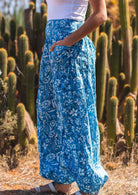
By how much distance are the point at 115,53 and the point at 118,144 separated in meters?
Answer: 1.27

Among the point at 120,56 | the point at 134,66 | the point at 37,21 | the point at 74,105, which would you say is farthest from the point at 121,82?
the point at 74,105

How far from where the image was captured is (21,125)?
398 centimetres

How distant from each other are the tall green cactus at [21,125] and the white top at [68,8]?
1.51 meters

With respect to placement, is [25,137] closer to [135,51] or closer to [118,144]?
[118,144]

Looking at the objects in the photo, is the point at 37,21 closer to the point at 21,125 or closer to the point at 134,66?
the point at 134,66

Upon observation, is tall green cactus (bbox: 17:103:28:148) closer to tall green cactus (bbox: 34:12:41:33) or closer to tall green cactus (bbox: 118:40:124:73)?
tall green cactus (bbox: 34:12:41:33)

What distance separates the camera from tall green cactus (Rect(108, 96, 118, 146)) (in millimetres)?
4035

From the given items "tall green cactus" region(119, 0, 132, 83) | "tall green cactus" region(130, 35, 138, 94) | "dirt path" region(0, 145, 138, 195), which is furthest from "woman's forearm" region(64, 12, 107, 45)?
"tall green cactus" region(119, 0, 132, 83)

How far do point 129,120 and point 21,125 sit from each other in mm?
1233

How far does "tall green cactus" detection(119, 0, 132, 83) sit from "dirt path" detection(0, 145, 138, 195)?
56.0 inches

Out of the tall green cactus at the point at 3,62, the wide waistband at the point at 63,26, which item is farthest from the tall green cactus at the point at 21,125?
the wide waistband at the point at 63,26

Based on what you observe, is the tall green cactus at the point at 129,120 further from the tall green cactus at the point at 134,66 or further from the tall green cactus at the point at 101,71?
the tall green cactus at the point at 134,66

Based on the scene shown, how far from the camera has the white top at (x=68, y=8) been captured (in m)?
2.50

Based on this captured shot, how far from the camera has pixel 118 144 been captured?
14.2 feet
